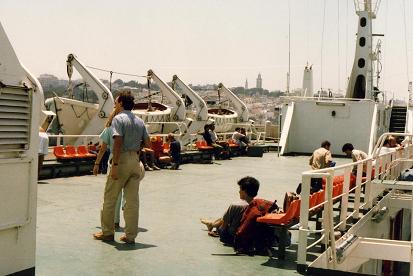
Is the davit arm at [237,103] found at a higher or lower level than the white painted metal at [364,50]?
lower

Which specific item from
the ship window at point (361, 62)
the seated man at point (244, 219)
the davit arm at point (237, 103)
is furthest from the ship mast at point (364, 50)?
the seated man at point (244, 219)

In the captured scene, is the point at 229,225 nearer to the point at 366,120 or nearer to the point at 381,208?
the point at 381,208

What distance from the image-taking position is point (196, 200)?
1103 cm

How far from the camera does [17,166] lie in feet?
13.9

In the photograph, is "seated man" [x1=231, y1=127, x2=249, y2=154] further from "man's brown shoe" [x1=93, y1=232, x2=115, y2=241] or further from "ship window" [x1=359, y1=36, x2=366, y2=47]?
"man's brown shoe" [x1=93, y1=232, x2=115, y2=241]

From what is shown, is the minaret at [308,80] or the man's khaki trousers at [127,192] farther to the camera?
the minaret at [308,80]

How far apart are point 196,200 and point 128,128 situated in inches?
179

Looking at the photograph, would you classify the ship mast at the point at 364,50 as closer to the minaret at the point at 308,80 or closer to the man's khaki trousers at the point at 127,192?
the minaret at the point at 308,80

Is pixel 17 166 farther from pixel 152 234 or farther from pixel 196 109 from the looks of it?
pixel 196 109

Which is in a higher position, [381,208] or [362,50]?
[362,50]

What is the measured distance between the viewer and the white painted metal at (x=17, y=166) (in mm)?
4094

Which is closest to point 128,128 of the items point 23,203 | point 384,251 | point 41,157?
point 23,203

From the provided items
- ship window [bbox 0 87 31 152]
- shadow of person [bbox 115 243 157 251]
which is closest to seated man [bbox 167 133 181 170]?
shadow of person [bbox 115 243 157 251]

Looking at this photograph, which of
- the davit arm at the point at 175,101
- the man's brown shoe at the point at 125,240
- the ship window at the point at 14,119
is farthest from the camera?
the davit arm at the point at 175,101
